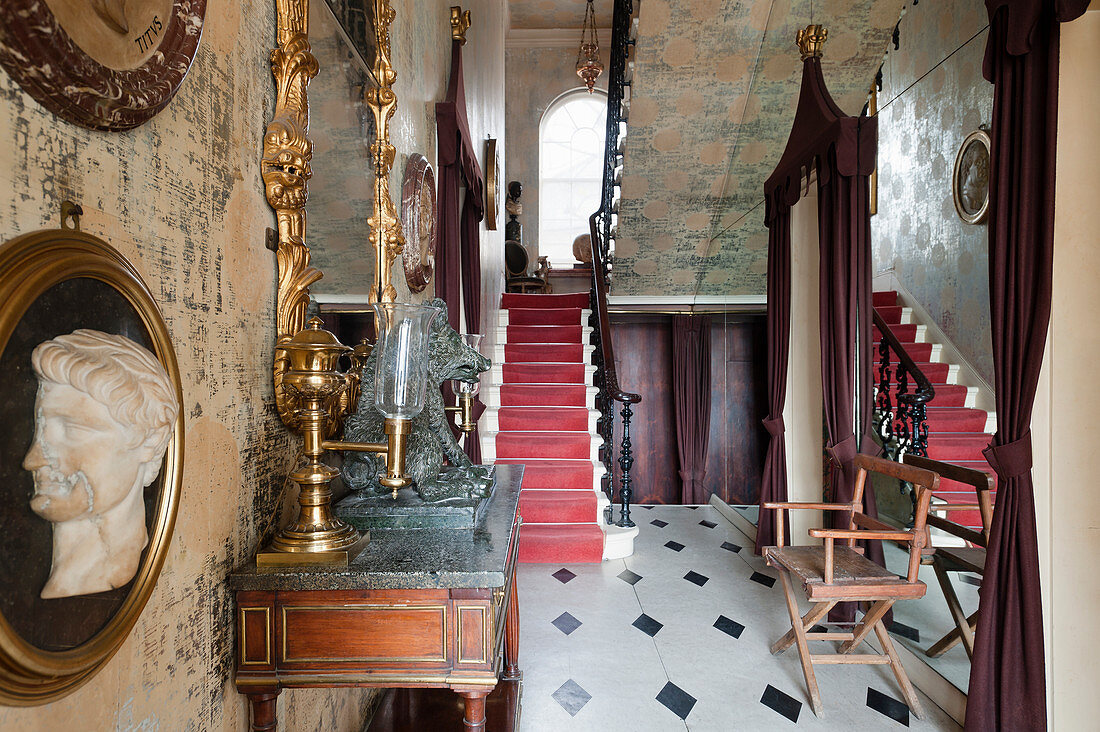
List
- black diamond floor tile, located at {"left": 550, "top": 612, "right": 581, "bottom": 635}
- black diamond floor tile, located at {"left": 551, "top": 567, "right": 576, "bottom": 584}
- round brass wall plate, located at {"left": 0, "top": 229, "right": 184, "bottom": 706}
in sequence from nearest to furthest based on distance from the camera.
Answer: round brass wall plate, located at {"left": 0, "top": 229, "right": 184, "bottom": 706} < black diamond floor tile, located at {"left": 550, "top": 612, "right": 581, "bottom": 635} < black diamond floor tile, located at {"left": 551, "top": 567, "right": 576, "bottom": 584}

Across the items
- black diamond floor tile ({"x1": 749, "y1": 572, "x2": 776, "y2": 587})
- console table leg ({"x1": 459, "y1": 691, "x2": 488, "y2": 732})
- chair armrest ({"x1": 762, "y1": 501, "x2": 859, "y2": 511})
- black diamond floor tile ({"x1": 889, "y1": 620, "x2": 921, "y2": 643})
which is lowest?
black diamond floor tile ({"x1": 749, "y1": 572, "x2": 776, "y2": 587})

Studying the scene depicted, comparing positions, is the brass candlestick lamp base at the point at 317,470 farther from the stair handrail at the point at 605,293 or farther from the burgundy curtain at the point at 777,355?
the burgundy curtain at the point at 777,355

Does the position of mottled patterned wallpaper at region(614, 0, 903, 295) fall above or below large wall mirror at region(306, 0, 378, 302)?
above

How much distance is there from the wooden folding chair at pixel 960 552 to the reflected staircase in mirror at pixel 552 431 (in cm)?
199

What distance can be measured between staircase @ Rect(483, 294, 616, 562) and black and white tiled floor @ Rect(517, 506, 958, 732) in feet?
0.71

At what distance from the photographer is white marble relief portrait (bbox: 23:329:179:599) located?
24.9 inches

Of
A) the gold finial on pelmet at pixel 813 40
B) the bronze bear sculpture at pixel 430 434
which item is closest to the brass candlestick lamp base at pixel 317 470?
the bronze bear sculpture at pixel 430 434

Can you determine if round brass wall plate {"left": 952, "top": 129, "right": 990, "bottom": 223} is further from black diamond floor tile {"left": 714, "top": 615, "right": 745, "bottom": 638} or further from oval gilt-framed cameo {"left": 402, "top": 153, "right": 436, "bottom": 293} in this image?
oval gilt-framed cameo {"left": 402, "top": 153, "right": 436, "bottom": 293}

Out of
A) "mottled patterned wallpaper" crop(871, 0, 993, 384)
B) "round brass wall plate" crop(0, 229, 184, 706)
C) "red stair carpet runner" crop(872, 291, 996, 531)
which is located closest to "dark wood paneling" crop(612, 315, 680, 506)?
"mottled patterned wallpaper" crop(871, 0, 993, 384)

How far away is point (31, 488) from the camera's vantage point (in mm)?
622

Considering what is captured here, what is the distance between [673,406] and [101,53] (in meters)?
6.47

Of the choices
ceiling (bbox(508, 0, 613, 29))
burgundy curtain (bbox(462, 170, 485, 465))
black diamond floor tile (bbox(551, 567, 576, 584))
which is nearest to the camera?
black diamond floor tile (bbox(551, 567, 576, 584))

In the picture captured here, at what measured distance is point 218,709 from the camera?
1.07m

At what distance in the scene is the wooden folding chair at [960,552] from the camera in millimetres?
2135
